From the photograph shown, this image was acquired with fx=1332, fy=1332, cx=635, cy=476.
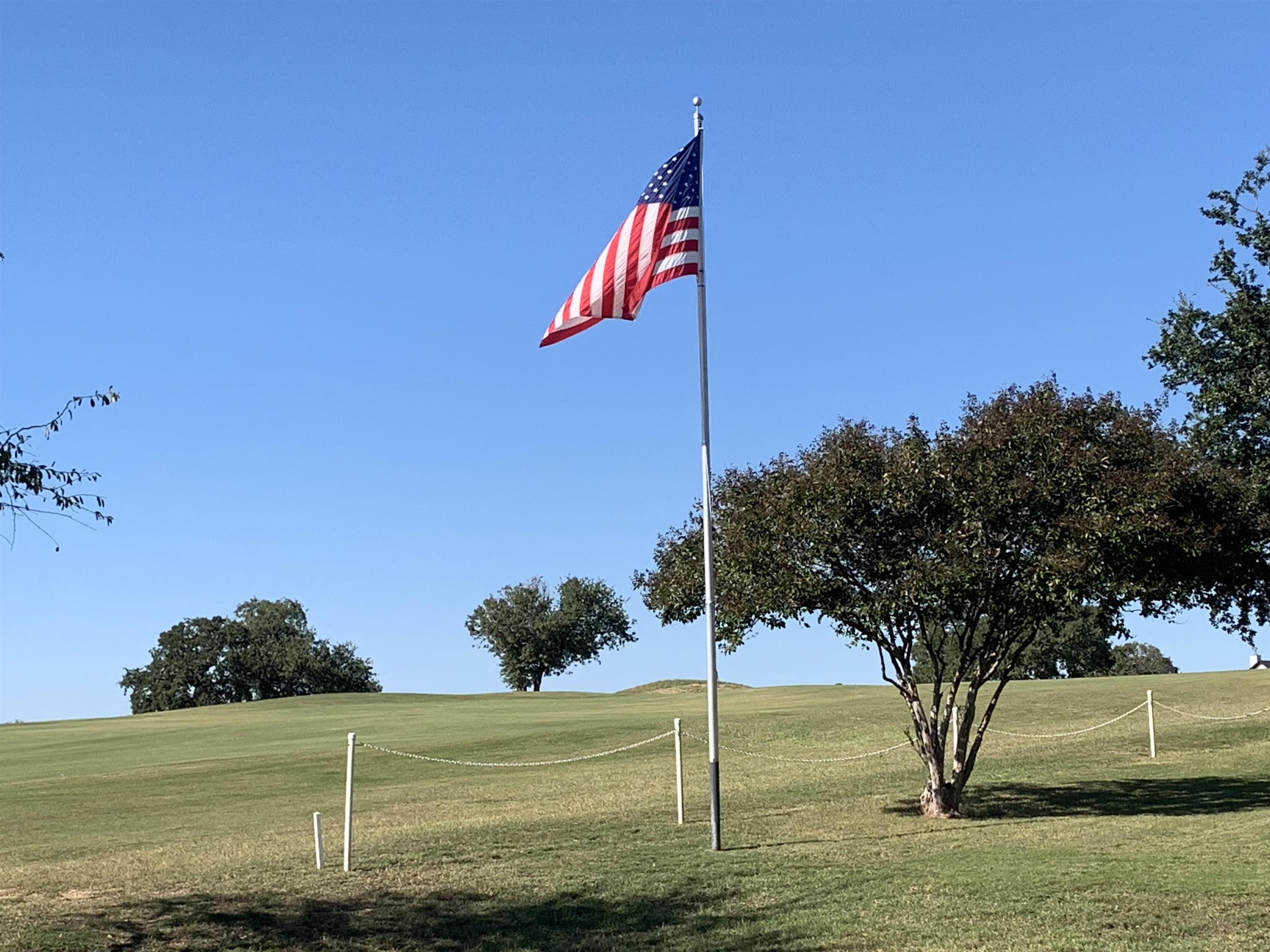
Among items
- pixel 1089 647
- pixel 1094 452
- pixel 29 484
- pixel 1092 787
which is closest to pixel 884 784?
pixel 1092 787

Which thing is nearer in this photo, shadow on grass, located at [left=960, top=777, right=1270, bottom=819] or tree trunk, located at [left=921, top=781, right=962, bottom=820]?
tree trunk, located at [left=921, top=781, right=962, bottom=820]

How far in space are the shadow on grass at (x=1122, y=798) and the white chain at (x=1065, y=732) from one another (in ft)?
20.8

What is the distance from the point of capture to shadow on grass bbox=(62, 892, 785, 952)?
1360cm

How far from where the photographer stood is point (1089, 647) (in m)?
95.8

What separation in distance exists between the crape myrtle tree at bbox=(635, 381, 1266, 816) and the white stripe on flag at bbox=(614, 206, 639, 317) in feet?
14.5

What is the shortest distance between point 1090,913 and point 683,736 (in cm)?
2340

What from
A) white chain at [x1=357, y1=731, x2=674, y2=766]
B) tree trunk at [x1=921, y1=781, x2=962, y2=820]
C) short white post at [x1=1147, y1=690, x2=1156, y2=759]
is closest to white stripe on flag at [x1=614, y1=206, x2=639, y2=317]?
tree trunk at [x1=921, y1=781, x2=962, y2=820]

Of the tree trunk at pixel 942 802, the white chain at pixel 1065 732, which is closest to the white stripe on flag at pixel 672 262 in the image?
the tree trunk at pixel 942 802

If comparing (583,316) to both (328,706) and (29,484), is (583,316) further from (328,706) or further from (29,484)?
(328,706)

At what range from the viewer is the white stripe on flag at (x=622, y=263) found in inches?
734

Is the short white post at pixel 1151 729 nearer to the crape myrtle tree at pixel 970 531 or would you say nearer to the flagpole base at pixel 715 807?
the crape myrtle tree at pixel 970 531

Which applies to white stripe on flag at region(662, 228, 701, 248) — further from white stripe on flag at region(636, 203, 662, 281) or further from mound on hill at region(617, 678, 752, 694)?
mound on hill at region(617, 678, 752, 694)

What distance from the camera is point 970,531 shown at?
20750mm

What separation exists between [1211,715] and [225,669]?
87866 mm
